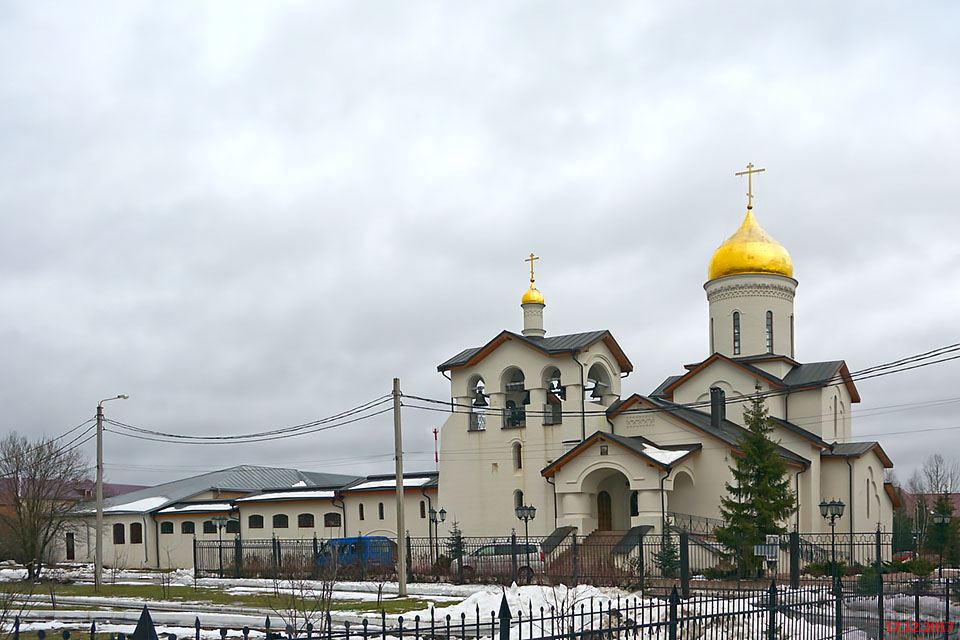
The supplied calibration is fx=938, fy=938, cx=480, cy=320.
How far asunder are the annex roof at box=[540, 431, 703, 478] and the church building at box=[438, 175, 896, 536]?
8 cm

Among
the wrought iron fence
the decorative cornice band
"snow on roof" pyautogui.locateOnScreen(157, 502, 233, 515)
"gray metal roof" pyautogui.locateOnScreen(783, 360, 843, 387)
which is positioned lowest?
"snow on roof" pyautogui.locateOnScreen(157, 502, 233, 515)

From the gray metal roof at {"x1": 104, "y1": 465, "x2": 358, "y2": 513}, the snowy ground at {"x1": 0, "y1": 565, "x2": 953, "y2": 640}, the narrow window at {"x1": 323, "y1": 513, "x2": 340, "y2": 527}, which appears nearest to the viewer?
the snowy ground at {"x1": 0, "y1": 565, "x2": 953, "y2": 640}

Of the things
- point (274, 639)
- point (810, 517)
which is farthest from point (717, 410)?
point (274, 639)

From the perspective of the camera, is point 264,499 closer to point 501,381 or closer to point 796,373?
point 501,381

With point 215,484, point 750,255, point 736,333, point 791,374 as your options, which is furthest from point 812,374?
point 215,484

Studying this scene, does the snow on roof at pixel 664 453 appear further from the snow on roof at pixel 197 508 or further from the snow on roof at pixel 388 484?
the snow on roof at pixel 197 508

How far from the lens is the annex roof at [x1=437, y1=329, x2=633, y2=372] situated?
3469 centimetres

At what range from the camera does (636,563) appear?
26922mm

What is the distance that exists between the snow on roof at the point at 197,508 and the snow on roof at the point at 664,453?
64.2 feet

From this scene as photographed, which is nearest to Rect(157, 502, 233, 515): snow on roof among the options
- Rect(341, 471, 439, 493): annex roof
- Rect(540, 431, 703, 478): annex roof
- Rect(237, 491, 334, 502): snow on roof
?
Rect(237, 491, 334, 502): snow on roof

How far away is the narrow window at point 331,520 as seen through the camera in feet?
129

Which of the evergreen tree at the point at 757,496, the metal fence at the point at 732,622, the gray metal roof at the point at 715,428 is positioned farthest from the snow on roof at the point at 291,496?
the metal fence at the point at 732,622

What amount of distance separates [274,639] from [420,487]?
31825 millimetres

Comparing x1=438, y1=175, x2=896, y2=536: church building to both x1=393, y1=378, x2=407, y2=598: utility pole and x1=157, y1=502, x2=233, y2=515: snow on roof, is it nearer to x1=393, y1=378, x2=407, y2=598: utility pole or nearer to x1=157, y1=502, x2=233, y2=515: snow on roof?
x1=393, y1=378, x2=407, y2=598: utility pole
